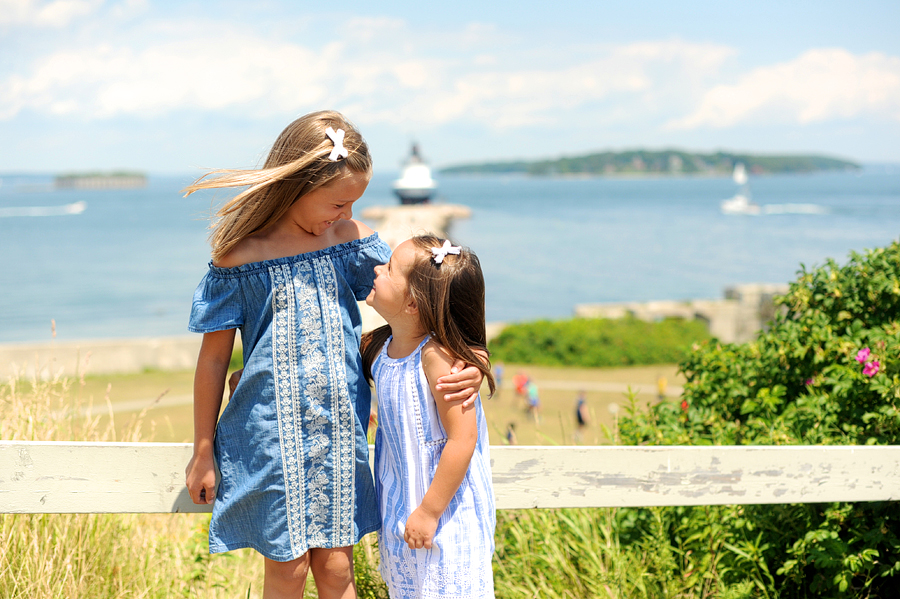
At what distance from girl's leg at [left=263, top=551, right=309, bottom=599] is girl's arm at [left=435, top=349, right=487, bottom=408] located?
1.97 ft

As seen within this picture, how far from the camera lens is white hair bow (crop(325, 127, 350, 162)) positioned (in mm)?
1703

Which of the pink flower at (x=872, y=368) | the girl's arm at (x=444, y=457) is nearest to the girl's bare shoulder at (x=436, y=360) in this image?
the girl's arm at (x=444, y=457)

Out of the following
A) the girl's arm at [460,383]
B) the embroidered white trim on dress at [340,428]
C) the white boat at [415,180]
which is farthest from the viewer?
the white boat at [415,180]

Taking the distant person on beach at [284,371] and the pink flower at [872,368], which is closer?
the distant person on beach at [284,371]

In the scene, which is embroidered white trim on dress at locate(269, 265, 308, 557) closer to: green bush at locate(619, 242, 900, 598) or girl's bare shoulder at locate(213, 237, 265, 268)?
girl's bare shoulder at locate(213, 237, 265, 268)

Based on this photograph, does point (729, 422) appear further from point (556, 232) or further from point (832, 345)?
point (556, 232)

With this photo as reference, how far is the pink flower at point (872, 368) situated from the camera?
8.27ft

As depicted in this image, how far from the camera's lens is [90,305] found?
37.7m

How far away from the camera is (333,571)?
1.86 metres

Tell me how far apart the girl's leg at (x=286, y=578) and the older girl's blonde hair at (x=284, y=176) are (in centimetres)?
82

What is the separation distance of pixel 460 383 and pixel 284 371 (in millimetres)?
458

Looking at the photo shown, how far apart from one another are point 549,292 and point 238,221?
129 ft

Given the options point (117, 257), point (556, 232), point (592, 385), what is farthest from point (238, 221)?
point (556, 232)

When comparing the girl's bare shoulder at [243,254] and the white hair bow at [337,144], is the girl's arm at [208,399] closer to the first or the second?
the girl's bare shoulder at [243,254]
